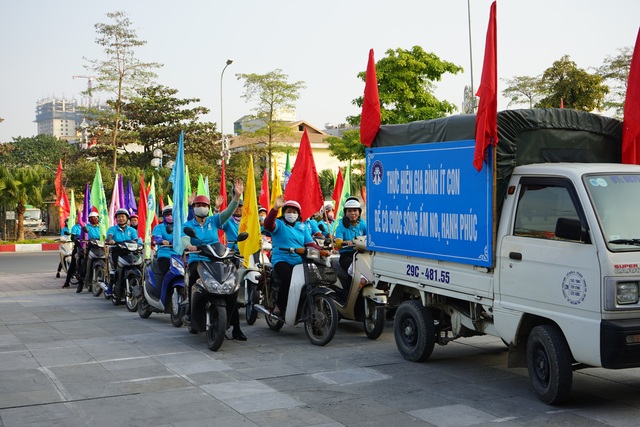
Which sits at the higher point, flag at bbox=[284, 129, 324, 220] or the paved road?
flag at bbox=[284, 129, 324, 220]

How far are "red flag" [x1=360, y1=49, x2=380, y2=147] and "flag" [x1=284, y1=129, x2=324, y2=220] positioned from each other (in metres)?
2.46

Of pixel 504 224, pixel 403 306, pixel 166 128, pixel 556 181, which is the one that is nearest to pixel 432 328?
pixel 403 306

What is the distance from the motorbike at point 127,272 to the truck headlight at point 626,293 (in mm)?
9440

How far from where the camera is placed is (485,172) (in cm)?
754

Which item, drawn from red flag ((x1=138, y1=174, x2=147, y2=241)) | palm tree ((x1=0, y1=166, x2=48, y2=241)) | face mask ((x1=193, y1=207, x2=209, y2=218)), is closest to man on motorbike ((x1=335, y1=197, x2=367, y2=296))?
face mask ((x1=193, y1=207, x2=209, y2=218))

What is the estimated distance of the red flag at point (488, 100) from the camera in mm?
7387

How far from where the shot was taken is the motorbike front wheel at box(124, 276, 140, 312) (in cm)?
1399

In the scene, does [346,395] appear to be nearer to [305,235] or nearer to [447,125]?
[447,125]

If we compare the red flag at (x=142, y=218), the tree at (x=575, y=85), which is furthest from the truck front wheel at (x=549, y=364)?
the tree at (x=575, y=85)

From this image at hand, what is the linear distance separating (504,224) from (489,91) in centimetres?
126

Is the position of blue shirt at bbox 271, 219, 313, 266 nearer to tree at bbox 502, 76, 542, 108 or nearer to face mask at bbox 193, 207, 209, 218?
face mask at bbox 193, 207, 209, 218

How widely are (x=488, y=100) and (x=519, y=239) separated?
133 cm

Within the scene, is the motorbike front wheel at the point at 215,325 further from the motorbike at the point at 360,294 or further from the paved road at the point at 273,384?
the motorbike at the point at 360,294

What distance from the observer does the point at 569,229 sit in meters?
6.45
